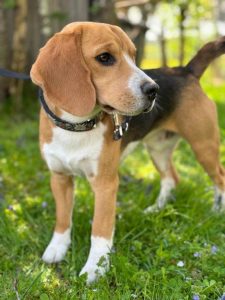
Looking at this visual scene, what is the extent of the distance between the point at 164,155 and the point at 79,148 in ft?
4.63

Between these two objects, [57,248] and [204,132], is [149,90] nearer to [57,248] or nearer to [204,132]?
[204,132]

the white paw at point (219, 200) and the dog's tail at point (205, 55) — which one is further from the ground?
the dog's tail at point (205, 55)

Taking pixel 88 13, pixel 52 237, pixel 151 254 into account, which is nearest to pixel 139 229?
pixel 151 254

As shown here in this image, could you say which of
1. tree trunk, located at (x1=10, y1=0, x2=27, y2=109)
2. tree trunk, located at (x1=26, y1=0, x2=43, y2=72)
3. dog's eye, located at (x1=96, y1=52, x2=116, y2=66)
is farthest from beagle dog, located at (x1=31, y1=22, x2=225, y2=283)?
tree trunk, located at (x1=26, y1=0, x2=43, y2=72)

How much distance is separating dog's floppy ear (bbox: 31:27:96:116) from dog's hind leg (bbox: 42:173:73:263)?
32.8 inches

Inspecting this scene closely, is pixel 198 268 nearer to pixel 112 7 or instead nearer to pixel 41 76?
pixel 41 76

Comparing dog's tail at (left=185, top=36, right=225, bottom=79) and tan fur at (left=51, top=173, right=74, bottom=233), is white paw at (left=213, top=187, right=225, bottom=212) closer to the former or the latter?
dog's tail at (left=185, top=36, right=225, bottom=79)

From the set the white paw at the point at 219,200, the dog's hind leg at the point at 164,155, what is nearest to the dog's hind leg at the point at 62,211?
the dog's hind leg at the point at 164,155

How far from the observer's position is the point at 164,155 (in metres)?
4.35

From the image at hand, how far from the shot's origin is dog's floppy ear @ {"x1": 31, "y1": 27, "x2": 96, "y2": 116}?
2721mm

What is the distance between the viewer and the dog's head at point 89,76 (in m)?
2.72

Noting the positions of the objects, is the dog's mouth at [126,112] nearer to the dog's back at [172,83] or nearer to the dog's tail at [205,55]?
the dog's back at [172,83]

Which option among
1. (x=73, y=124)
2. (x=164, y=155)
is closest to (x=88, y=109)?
(x=73, y=124)

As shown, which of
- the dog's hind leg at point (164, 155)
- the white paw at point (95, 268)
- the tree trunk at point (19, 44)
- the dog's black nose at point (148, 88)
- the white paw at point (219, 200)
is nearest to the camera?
the dog's black nose at point (148, 88)
